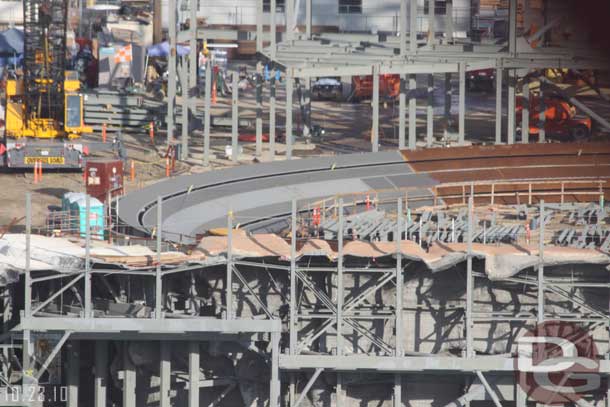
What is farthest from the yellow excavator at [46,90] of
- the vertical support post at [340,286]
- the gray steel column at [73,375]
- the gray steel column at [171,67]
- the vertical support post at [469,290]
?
the vertical support post at [469,290]

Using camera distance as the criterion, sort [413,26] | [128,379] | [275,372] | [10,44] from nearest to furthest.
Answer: [275,372]
[128,379]
[413,26]
[10,44]

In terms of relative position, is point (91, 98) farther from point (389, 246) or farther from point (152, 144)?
point (389, 246)

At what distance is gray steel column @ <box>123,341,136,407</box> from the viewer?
27188 mm

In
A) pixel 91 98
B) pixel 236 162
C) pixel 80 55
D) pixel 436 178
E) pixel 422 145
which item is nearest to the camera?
pixel 436 178

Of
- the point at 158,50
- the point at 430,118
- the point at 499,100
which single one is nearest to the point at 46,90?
the point at 430,118

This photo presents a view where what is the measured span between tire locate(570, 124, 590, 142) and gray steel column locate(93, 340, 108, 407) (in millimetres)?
24238

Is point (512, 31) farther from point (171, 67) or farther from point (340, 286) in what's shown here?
point (340, 286)

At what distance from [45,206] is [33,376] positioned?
12050mm

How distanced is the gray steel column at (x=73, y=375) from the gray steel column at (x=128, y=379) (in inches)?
32.7

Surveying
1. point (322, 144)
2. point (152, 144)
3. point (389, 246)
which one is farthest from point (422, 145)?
point (389, 246)

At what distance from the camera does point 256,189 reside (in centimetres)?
3503

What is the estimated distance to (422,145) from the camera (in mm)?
46750

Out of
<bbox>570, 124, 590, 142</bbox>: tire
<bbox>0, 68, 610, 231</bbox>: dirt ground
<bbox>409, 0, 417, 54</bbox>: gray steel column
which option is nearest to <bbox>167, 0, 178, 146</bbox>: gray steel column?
<bbox>0, 68, 610, 231</bbox>: dirt ground

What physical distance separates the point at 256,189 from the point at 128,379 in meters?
8.64
